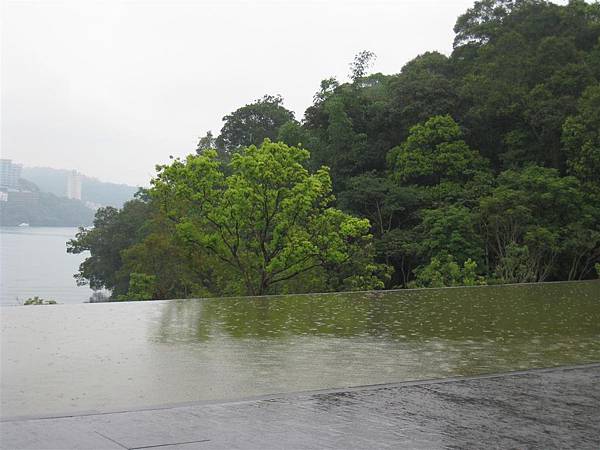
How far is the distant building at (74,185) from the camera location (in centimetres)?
5044

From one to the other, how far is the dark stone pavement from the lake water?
27782mm

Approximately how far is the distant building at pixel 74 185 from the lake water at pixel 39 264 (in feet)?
11.4

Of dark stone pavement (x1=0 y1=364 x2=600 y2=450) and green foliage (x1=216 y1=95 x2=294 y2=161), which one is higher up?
green foliage (x1=216 y1=95 x2=294 y2=161)

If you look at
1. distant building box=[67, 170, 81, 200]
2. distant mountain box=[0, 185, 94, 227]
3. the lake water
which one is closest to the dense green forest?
the lake water

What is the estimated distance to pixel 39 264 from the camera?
159ft

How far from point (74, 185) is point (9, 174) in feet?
40.9

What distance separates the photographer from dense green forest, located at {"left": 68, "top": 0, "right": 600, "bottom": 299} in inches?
725

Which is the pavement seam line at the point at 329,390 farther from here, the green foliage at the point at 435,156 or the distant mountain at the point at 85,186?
the distant mountain at the point at 85,186

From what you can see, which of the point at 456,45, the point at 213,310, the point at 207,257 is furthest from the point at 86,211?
the point at 213,310

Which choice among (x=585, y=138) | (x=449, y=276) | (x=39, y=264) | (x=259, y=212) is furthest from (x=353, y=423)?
(x=39, y=264)

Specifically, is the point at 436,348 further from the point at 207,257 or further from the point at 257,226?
the point at 207,257

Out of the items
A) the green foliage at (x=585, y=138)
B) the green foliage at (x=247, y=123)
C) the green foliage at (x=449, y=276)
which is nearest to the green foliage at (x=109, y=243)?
the green foliage at (x=247, y=123)

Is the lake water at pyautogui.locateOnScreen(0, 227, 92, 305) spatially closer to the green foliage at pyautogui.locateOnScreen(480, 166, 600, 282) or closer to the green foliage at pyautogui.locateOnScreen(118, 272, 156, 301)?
the green foliage at pyautogui.locateOnScreen(118, 272, 156, 301)

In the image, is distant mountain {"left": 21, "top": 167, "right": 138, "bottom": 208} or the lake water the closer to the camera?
the lake water
